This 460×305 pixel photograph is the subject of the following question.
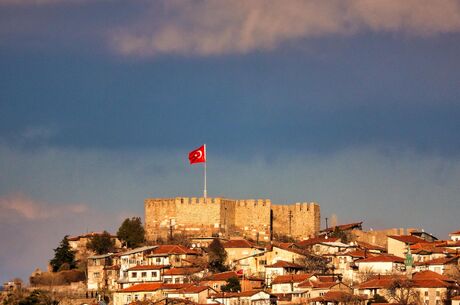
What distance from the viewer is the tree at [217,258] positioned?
77500 millimetres

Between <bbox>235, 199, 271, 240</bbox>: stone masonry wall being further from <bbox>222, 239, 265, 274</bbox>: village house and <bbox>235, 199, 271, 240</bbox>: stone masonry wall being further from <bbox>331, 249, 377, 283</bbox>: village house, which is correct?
<bbox>331, 249, 377, 283</bbox>: village house

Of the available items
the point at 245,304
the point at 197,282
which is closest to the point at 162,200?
the point at 197,282

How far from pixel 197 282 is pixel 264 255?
5166mm

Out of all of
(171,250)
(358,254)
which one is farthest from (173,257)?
(358,254)

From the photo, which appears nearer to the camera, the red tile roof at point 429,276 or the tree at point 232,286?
the red tile roof at point 429,276

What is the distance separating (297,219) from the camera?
276ft

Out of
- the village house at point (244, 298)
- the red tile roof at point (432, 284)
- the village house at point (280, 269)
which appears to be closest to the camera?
the red tile roof at point (432, 284)

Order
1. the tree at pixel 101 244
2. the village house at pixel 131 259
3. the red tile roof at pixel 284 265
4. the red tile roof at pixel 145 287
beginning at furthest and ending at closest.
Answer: the tree at pixel 101 244, the village house at pixel 131 259, the red tile roof at pixel 284 265, the red tile roof at pixel 145 287

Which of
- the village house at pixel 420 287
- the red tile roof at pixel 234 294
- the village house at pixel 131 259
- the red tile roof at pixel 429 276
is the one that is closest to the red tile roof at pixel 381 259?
the red tile roof at pixel 429 276

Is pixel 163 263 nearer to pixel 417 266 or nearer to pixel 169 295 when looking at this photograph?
pixel 169 295

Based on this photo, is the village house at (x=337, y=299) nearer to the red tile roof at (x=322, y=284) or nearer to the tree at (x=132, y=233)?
the red tile roof at (x=322, y=284)

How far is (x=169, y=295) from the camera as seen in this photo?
71.4 metres

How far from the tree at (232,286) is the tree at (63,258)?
40.8 feet

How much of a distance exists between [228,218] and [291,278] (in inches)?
452
